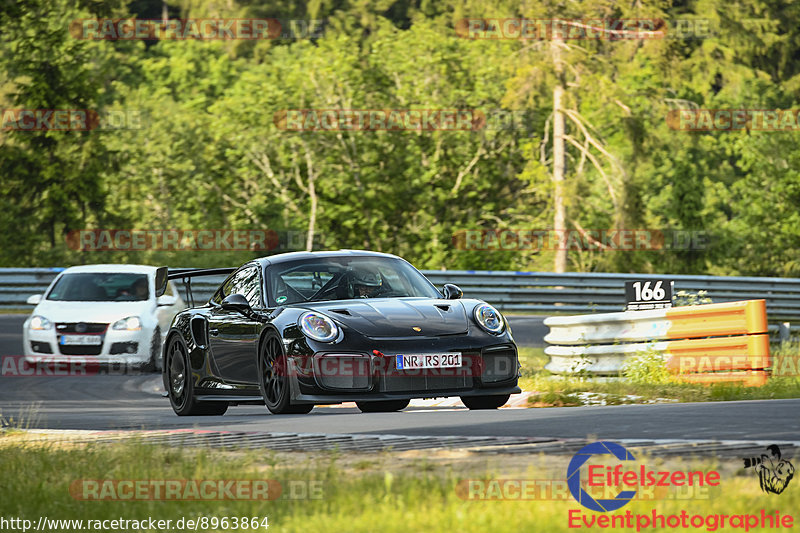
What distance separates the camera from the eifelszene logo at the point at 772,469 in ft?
19.5

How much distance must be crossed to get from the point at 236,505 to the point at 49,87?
3417cm

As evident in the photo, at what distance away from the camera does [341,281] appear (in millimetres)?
11430

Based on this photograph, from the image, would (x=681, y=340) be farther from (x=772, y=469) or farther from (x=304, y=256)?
(x=772, y=469)

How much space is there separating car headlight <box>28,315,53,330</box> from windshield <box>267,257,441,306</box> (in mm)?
6221

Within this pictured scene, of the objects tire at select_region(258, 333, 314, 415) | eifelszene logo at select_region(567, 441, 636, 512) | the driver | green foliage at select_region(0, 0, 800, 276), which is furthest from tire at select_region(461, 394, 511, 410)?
green foliage at select_region(0, 0, 800, 276)

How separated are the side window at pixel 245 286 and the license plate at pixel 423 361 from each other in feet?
5.61

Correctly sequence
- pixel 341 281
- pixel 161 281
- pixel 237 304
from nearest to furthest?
1. pixel 237 304
2. pixel 341 281
3. pixel 161 281

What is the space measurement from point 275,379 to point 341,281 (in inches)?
45.6

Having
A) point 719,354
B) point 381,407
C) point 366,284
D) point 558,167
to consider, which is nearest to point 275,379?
point 366,284

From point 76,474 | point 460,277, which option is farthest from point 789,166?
point 76,474

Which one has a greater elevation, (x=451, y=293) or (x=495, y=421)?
(x=451, y=293)

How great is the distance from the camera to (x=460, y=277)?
25.4 meters

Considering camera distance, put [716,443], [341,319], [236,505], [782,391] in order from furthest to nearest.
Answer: [782,391]
[341,319]
[716,443]
[236,505]

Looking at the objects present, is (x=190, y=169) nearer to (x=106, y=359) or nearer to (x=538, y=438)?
(x=106, y=359)
